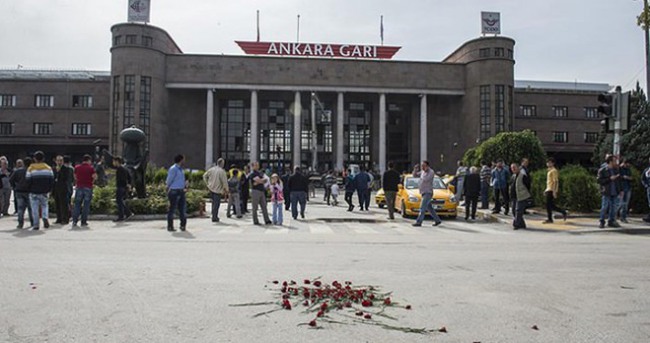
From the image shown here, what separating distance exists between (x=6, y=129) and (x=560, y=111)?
68.9m

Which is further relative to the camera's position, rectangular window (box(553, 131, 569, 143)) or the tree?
rectangular window (box(553, 131, 569, 143))

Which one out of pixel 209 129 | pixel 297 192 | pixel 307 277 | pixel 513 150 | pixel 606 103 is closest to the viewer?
pixel 307 277

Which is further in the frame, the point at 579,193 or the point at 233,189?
the point at 233,189

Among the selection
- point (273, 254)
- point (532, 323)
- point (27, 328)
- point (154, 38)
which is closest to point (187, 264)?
point (273, 254)

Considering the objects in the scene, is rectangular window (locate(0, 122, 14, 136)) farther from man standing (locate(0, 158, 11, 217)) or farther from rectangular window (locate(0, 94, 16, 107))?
man standing (locate(0, 158, 11, 217))

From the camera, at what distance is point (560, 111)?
2601 inches

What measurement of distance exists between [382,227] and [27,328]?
10632mm

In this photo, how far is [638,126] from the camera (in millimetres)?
28438

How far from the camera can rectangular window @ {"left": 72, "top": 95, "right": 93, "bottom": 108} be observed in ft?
201

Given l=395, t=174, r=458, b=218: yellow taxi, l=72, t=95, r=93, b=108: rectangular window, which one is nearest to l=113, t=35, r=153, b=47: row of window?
l=72, t=95, r=93, b=108: rectangular window

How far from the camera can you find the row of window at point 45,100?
60.2 meters

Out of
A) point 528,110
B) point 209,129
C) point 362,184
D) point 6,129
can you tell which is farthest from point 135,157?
point 528,110

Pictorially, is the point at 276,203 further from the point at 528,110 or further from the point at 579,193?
the point at 528,110

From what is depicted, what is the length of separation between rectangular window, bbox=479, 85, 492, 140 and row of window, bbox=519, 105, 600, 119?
8.17m
